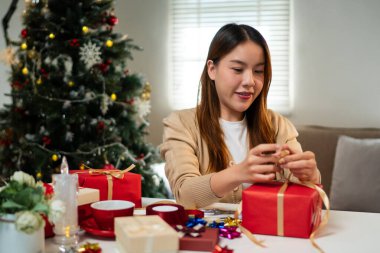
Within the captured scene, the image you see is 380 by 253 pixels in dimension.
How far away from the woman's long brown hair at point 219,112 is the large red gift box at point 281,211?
0.50 meters

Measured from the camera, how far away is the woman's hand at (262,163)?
1138 millimetres

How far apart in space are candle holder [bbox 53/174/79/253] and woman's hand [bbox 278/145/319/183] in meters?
0.52

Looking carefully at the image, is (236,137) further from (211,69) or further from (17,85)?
(17,85)

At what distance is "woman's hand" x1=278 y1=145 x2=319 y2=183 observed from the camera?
1163 millimetres

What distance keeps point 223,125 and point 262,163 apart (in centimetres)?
54

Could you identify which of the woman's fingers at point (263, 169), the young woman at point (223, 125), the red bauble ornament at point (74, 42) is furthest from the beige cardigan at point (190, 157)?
the red bauble ornament at point (74, 42)

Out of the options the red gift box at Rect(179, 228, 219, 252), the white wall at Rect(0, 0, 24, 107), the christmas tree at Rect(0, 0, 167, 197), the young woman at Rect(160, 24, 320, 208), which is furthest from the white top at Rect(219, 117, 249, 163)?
the white wall at Rect(0, 0, 24, 107)

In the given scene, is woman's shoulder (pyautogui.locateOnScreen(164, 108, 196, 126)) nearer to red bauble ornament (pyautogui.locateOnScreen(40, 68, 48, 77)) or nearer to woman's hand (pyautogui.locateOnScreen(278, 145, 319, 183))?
woman's hand (pyautogui.locateOnScreen(278, 145, 319, 183))

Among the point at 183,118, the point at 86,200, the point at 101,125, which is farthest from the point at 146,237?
the point at 101,125

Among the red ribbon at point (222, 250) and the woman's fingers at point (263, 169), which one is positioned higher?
the woman's fingers at point (263, 169)

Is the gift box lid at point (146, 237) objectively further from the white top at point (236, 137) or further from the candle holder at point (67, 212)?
the white top at point (236, 137)

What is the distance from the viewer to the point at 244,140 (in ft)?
5.49

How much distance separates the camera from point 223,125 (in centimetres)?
167

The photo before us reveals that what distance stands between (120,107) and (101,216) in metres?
1.85
